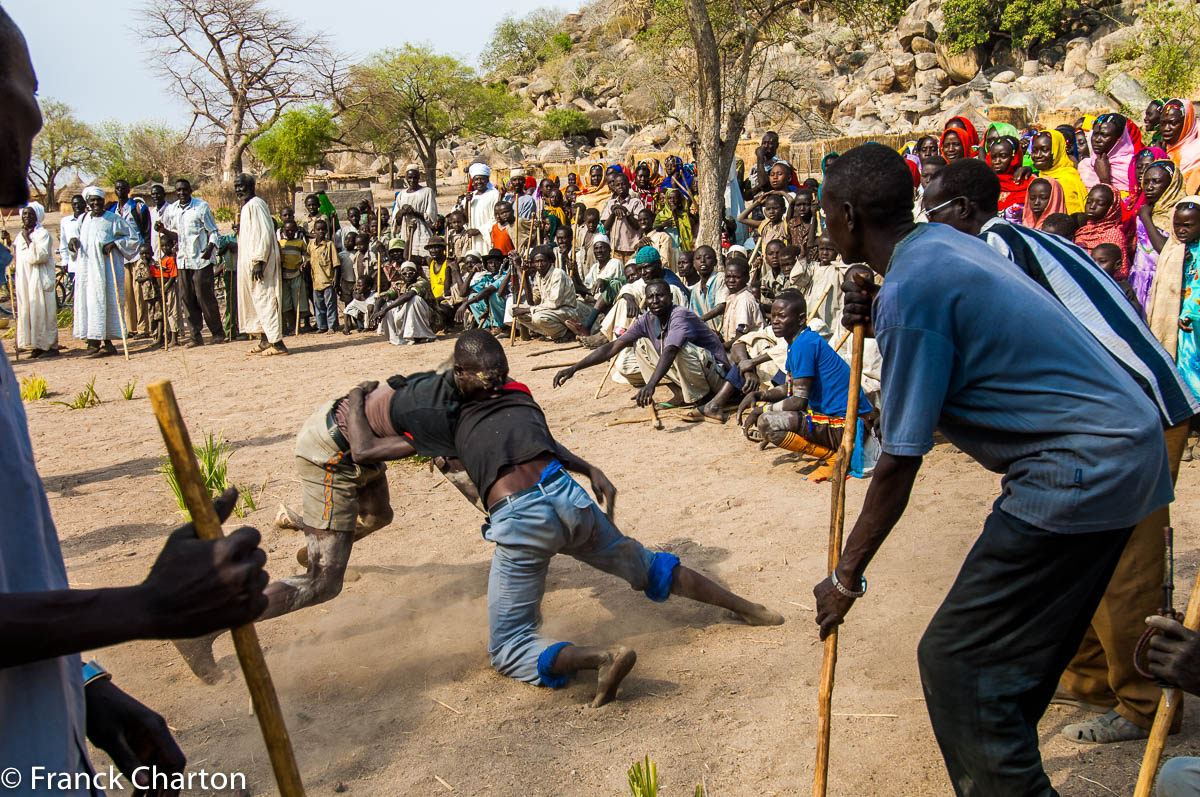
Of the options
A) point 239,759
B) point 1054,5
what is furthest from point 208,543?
point 1054,5

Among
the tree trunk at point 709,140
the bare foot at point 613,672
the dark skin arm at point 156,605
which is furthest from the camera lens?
the tree trunk at point 709,140

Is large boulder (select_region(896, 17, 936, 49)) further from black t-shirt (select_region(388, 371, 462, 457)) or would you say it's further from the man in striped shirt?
black t-shirt (select_region(388, 371, 462, 457))

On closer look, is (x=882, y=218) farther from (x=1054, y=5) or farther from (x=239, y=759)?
(x=1054, y=5)

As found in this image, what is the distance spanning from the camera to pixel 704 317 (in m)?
8.40

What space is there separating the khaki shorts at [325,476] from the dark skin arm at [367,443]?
0.15m

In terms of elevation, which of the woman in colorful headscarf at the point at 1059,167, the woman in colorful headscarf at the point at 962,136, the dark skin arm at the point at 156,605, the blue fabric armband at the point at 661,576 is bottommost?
the blue fabric armband at the point at 661,576

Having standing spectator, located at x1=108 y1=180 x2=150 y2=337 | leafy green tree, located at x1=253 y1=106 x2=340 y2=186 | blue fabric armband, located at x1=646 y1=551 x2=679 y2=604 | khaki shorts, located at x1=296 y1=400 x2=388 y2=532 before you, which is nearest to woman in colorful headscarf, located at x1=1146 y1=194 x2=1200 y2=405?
blue fabric armband, located at x1=646 y1=551 x2=679 y2=604

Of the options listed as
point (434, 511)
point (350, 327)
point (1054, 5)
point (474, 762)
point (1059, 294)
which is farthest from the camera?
point (1054, 5)

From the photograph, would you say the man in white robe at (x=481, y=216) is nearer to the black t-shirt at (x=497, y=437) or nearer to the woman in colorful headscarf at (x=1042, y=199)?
the woman in colorful headscarf at (x=1042, y=199)

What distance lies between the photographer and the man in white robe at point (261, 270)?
435 inches

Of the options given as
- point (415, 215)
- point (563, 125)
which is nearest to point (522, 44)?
point (563, 125)

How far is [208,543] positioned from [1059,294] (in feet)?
7.67

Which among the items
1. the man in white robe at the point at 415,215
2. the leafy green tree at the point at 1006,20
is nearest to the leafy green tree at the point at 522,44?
the leafy green tree at the point at 1006,20

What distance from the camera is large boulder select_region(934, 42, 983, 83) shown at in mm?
35938
